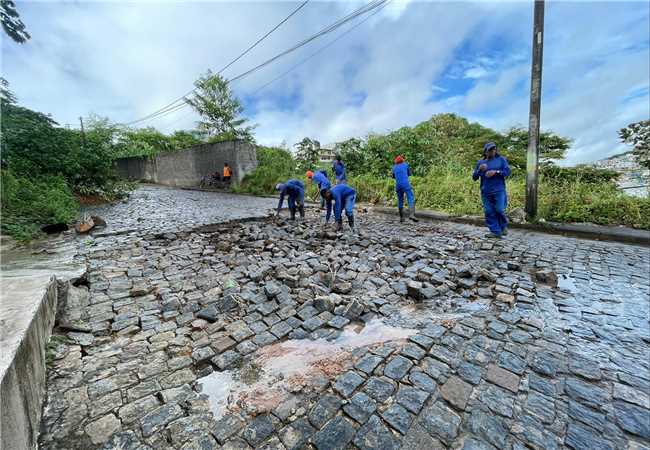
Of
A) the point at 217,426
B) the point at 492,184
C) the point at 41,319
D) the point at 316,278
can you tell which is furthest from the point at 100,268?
the point at 492,184

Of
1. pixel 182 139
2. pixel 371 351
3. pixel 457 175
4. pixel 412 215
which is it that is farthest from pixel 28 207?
pixel 182 139

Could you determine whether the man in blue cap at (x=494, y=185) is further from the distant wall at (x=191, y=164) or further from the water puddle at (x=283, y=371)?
the distant wall at (x=191, y=164)

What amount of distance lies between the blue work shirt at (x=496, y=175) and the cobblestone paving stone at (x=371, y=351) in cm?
168

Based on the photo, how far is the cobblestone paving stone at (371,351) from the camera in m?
1.47

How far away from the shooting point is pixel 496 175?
5.26 m

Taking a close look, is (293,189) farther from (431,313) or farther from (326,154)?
(326,154)

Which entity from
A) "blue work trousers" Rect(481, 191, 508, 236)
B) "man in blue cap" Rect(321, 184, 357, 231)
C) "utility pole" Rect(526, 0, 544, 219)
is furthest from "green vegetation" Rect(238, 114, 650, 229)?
"man in blue cap" Rect(321, 184, 357, 231)

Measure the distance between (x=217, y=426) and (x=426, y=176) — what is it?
394 inches

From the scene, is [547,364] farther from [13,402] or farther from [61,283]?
[61,283]

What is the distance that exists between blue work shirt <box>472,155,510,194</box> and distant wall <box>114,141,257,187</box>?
1346 centimetres

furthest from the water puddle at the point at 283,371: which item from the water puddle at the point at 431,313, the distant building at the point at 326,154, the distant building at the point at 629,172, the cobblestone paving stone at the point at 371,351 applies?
the distant building at the point at 326,154

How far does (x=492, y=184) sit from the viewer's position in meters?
5.36

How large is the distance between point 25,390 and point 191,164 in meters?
19.8

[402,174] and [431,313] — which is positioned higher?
[402,174]
